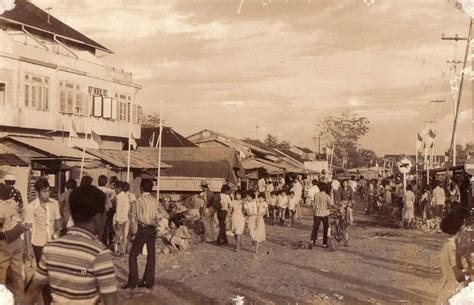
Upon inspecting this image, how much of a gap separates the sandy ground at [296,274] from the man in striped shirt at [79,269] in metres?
4.90

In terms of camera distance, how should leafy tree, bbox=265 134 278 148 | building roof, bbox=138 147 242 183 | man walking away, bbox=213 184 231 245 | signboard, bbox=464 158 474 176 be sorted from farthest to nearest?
leafy tree, bbox=265 134 278 148 → building roof, bbox=138 147 242 183 → man walking away, bbox=213 184 231 245 → signboard, bbox=464 158 474 176

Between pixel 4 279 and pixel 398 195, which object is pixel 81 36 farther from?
pixel 4 279

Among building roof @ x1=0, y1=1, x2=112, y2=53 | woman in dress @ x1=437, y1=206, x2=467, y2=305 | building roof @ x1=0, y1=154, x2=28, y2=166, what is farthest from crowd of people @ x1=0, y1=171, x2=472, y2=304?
building roof @ x1=0, y1=1, x2=112, y2=53

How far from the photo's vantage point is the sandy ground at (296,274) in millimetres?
9539

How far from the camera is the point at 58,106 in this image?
80.7ft

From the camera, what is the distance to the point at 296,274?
11.8 meters

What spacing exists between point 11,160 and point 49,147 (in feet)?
7.35

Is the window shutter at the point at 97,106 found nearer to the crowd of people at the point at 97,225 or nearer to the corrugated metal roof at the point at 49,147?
the corrugated metal roof at the point at 49,147

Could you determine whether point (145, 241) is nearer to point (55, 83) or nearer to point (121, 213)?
point (121, 213)

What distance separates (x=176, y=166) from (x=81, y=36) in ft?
22.9

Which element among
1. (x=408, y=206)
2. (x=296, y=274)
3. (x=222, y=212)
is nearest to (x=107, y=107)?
(x=222, y=212)

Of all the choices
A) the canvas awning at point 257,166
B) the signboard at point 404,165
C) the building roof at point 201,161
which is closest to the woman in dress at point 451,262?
the signboard at point 404,165

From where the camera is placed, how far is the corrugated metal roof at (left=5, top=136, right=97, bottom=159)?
20.1 meters

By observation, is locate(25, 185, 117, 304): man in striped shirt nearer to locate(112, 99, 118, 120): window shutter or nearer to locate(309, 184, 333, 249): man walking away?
locate(309, 184, 333, 249): man walking away
